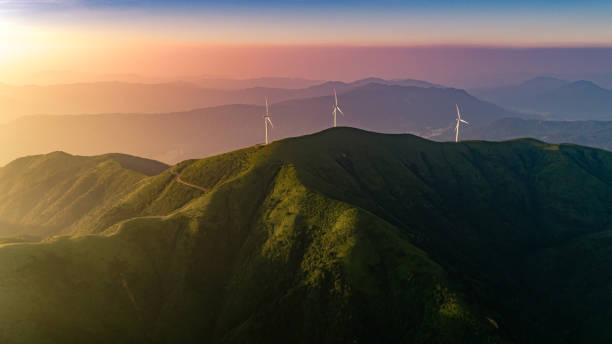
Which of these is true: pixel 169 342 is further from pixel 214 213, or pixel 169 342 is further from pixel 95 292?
pixel 214 213

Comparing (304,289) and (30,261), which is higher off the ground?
(30,261)

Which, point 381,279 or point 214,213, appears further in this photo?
point 214,213

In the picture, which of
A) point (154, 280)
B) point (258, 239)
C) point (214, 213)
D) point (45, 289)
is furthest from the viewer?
point (214, 213)

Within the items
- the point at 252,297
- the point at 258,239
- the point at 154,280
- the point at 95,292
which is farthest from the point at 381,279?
the point at 95,292

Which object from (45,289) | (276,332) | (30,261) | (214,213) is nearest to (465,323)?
(276,332)

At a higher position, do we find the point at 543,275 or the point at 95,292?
the point at 95,292

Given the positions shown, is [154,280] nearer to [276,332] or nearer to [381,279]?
[276,332]

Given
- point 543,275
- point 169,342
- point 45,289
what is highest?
point 45,289

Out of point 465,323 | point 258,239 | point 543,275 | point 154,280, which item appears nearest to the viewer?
point 465,323

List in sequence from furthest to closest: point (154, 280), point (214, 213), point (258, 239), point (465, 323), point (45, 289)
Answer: point (214, 213) → point (258, 239) → point (154, 280) → point (45, 289) → point (465, 323)
